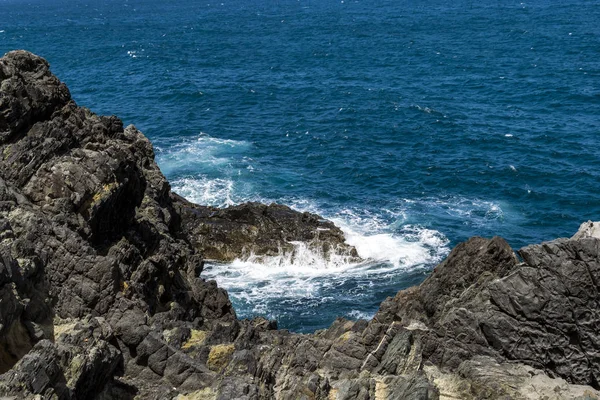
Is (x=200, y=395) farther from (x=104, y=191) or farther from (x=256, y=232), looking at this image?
(x=256, y=232)

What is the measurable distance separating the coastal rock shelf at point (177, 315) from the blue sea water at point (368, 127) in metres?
16.6

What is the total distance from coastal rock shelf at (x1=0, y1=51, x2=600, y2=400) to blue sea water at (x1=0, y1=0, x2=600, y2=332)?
16.6 m

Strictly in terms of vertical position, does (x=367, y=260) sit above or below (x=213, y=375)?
below

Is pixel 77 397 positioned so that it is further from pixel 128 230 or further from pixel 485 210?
pixel 485 210

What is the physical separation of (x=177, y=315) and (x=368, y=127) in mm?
63107

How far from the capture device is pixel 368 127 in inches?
3718

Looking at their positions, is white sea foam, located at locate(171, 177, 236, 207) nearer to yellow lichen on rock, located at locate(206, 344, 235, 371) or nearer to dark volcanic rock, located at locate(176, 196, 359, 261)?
dark volcanic rock, located at locate(176, 196, 359, 261)

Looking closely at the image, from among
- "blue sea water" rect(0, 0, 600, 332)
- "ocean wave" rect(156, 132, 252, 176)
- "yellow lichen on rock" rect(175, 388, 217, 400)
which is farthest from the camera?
"ocean wave" rect(156, 132, 252, 176)

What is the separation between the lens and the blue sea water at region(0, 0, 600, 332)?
6106 centimetres

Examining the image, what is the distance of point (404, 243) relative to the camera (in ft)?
208

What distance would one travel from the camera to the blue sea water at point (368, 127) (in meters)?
61.1

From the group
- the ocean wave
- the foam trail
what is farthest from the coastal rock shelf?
the ocean wave

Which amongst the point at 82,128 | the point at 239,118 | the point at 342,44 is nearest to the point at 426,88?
the point at 239,118

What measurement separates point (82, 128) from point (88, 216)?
7.16 metres
